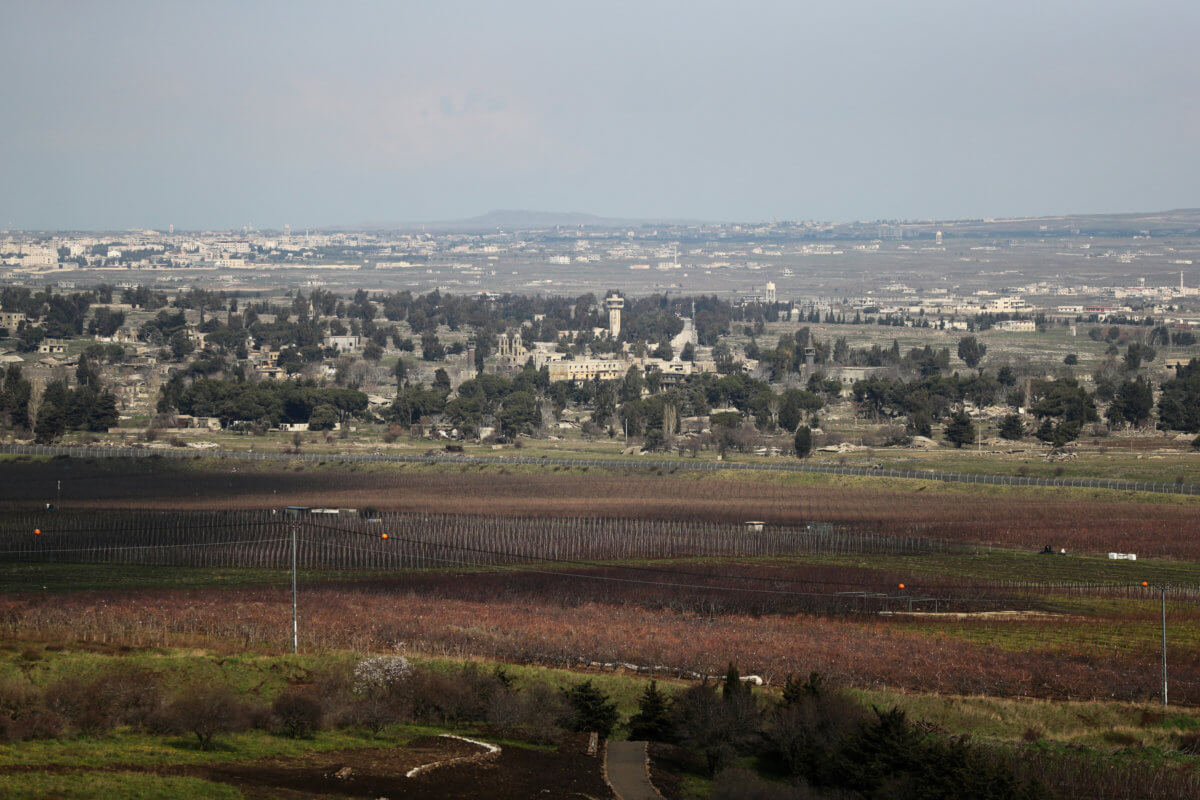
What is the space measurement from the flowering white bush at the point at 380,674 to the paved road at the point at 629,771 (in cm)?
540

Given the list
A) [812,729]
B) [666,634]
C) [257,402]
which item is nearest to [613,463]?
[257,402]

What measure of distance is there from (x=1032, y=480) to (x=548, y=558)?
33.3 metres

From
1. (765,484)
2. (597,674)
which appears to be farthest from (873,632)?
(765,484)

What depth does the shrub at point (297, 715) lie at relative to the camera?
33250 millimetres

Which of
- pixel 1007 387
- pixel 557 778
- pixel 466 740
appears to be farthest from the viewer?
pixel 1007 387

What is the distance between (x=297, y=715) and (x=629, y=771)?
7.49m

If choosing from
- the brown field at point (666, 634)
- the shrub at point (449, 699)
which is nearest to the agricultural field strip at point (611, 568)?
the brown field at point (666, 634)

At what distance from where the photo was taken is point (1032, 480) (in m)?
84.6

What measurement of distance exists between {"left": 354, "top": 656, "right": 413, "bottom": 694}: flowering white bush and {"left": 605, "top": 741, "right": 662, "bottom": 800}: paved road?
5.40 m

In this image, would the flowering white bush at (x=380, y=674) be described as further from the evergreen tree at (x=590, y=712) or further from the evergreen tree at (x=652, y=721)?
the evergreen tree at (x=652, y=721)

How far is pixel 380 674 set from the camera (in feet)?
118

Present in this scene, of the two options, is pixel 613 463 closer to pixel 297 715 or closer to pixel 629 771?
pixel 297 715

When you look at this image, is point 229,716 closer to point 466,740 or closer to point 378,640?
point 466,740

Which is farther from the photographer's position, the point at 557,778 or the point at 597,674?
the point at 597,674
